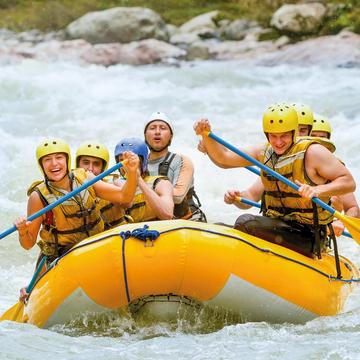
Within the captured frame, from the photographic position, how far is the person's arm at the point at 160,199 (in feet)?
18.7

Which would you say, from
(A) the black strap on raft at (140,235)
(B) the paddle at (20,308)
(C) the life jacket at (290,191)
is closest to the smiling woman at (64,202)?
(B) the paddle at (20,308)

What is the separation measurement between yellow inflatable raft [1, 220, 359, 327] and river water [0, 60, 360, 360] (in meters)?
0.12

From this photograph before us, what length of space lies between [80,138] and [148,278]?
7.85 metres

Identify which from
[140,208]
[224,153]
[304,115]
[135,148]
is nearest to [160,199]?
[140,208]

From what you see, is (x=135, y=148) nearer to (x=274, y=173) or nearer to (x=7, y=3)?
(x=274, y=173)

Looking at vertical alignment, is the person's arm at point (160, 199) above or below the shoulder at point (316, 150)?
below

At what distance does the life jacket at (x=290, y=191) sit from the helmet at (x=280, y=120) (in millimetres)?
144

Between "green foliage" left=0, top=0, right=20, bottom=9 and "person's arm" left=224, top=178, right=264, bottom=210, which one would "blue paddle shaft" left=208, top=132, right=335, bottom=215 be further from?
"green foliage" left=0, top=0, right=20, bottom=9

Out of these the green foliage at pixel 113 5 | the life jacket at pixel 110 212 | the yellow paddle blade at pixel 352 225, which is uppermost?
the green foliage at pixel 113 5

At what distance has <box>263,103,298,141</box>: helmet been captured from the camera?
18.0ft

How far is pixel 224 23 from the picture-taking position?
20.2 metres

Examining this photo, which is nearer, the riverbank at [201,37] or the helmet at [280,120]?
the helmet at [280,120]

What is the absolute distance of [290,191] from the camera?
18.5 feet

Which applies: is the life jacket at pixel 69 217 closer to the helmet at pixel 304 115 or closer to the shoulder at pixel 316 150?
the shoulder at pixel 316 150
